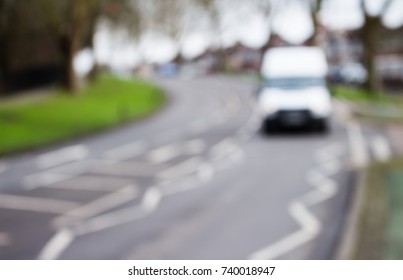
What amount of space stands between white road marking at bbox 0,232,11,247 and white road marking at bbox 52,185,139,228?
1040 millimetres

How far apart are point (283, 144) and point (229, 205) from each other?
255 inches

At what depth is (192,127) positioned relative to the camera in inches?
782

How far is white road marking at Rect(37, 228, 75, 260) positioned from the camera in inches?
239

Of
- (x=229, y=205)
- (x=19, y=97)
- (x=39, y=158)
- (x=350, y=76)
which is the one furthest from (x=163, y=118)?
(x=350, y=76)

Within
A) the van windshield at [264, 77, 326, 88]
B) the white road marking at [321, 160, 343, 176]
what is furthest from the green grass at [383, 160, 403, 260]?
the van windshield at [264, 77, 326, 88]

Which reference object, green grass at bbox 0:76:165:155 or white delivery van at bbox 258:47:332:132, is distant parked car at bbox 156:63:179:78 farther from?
white delivery van at bbox 258:47:332:132

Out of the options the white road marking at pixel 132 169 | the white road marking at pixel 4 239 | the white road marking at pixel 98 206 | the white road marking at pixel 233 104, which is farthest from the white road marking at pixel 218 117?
the white road marking at pixel 4 239

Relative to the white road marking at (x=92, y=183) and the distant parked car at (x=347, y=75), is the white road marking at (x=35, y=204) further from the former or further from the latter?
the distant parked car at (x=347, y=75)

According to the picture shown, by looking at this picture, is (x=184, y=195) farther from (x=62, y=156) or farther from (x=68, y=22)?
(x=68, y=22)

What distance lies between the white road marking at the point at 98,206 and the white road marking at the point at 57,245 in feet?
1.39

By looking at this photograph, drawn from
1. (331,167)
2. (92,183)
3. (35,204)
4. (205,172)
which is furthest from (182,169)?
(35,204)

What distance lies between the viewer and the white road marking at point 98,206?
8.02 metres

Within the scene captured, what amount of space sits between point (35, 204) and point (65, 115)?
39.9 ft

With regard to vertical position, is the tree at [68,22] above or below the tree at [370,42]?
above
